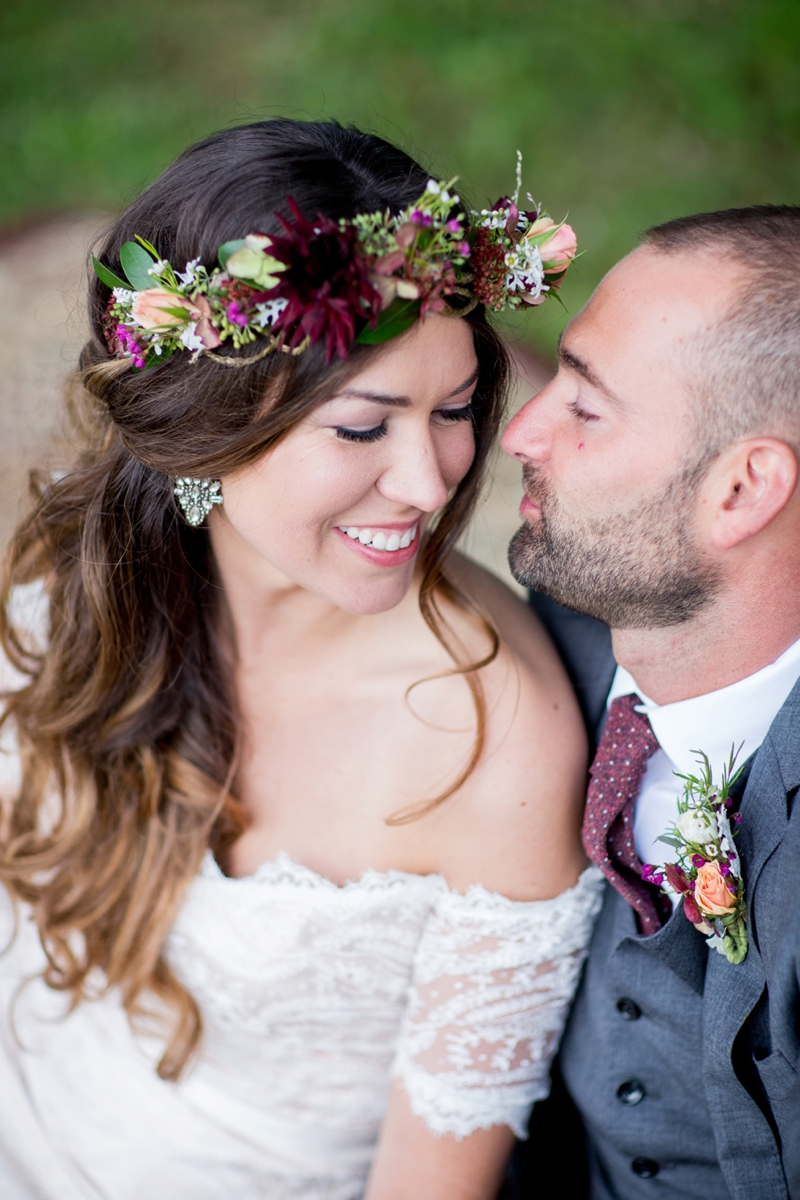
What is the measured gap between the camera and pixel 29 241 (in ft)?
22.1

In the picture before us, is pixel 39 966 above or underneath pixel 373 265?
underneath

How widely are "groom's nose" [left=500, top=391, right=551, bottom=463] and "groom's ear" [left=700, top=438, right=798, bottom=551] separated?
360 millimetres

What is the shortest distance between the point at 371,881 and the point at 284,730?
1.47 feet

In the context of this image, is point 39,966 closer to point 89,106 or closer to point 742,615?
point 742,615

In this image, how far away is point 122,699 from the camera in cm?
261

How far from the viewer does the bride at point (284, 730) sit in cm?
192

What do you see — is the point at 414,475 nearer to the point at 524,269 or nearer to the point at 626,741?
the point at 524,269

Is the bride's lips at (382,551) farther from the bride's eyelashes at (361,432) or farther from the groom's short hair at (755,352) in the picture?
the groom's short hair at (755,352)

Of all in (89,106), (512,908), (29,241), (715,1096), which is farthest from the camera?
(89,106)

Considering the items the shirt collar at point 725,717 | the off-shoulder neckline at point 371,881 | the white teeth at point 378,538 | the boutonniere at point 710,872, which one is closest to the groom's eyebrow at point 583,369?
the white teeth at point 378,538

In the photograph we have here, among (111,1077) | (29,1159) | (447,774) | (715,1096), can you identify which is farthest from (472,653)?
(29,1159)

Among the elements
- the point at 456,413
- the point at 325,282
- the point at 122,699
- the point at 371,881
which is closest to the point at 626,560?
the point at 456,413

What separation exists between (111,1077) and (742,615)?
6.30 feet

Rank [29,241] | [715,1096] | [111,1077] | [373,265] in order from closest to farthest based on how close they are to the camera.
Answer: [373,265], [715,1096], [111,1077], [29,241]
